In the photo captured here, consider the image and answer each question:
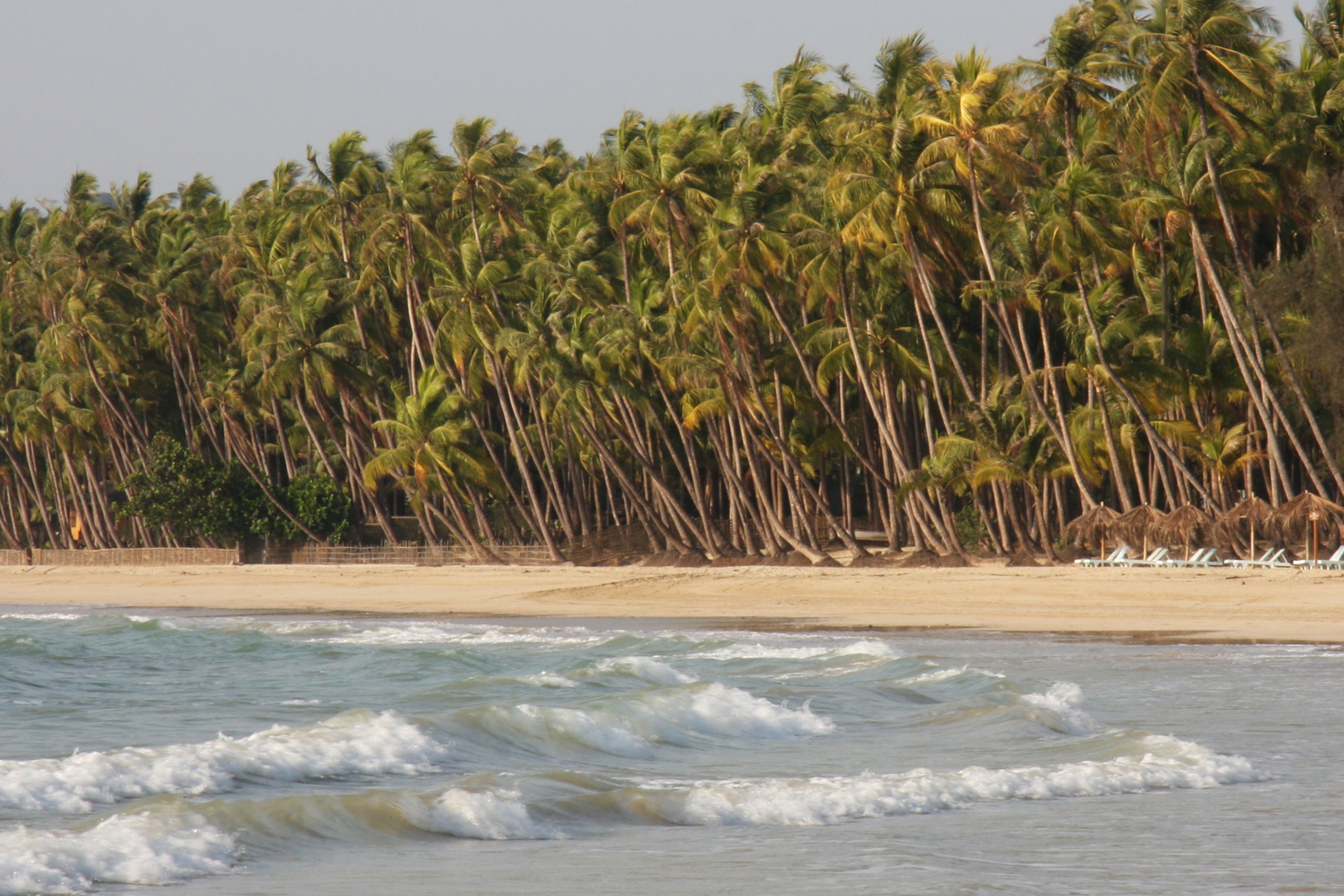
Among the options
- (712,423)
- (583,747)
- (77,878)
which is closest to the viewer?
(77,878)

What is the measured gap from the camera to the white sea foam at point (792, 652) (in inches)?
636

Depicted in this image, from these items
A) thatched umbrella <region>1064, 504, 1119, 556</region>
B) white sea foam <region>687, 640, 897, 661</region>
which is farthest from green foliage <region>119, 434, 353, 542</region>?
white sea foam <region>687, 640, 897, 661</region>

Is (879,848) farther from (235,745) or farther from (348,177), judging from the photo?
(348,177)

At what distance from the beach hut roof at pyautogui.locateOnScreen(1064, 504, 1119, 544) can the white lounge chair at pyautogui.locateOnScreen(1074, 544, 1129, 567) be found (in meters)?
0.42

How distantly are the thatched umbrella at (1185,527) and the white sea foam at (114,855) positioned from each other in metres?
23.8

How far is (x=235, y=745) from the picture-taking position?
29.8 feet

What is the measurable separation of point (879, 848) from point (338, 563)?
3800 centimetres

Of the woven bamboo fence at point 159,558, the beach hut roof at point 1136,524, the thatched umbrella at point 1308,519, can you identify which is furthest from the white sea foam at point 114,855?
the woven bamboo fence at point 159,558

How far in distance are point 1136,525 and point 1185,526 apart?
1052 millimetres

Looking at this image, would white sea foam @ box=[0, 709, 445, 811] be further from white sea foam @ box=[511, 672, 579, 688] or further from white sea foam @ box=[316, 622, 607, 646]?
white sea foam @ box=[316, 622, 607, 646]

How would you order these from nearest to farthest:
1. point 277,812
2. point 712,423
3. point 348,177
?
point 277,812, point 712,423, point 348,177

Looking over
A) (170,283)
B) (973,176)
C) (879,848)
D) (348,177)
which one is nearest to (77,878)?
(879,848)

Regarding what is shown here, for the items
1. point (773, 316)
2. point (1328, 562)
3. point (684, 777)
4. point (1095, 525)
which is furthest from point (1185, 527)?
point (684, 777)

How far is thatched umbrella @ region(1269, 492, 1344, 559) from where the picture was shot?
26.1m
